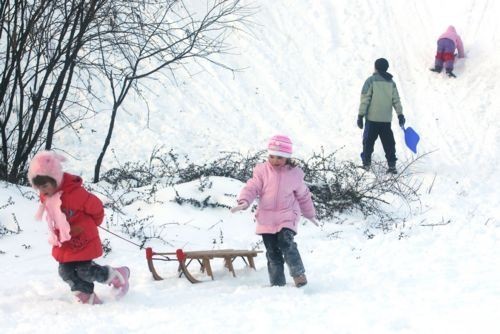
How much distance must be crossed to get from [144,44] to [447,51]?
19.6 feet

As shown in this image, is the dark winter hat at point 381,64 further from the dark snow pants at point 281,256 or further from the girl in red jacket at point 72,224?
the girl in red jacket at point 72,224

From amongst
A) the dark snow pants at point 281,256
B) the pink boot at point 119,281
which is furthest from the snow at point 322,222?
the dark snow pants at point 281,256

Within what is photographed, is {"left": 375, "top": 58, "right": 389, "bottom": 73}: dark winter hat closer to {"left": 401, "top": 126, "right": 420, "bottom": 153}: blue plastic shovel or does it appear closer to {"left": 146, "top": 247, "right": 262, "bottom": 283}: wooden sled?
{"left": 401, "top": 126, "right": 420, "bottom": 153}: blue plastic shovel

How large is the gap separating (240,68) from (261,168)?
337 inches

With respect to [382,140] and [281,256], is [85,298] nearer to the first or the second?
[281,256]

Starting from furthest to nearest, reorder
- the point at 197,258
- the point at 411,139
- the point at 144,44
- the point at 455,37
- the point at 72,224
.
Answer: the point at 455,37 < the point at 144,44 < the point at 411,139 < the point at 197,258 < the point at 72,224

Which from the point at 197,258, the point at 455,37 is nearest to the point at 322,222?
the point at 197,258

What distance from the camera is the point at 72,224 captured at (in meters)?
5.39

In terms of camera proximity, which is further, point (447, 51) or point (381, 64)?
point (447, 51)

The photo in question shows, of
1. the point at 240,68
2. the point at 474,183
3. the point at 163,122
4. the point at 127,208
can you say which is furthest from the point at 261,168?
the point at 240,68

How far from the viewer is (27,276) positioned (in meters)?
6.14

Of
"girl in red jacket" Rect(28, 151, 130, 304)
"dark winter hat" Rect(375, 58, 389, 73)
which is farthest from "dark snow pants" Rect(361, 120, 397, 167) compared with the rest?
"girl in red jacket" Rect(28, 151, 130, 304)

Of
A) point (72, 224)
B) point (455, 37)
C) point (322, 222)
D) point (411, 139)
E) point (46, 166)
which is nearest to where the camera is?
point (46, 166)

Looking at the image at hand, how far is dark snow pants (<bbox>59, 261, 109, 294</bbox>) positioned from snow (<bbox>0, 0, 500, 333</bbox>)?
0.15m
